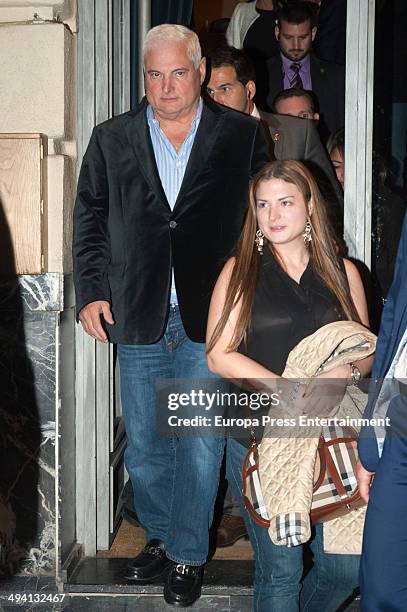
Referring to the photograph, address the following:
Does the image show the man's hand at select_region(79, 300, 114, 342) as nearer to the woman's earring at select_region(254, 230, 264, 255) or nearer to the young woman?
the young woman

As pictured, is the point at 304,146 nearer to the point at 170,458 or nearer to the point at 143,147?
the point at 143,147

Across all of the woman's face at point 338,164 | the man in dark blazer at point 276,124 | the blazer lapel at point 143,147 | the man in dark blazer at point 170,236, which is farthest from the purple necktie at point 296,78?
the blazer lapel at point 143,147

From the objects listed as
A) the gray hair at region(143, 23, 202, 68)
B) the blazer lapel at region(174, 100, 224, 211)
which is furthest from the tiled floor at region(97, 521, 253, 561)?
the gray hair at region(143, 23, 202, 68)

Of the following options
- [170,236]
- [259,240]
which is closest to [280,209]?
[259,240]

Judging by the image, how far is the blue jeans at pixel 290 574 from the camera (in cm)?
254

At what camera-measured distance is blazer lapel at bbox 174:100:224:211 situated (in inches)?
118

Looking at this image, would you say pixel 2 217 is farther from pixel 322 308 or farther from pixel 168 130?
pixel 322 308

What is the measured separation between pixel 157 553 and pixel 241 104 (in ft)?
5.70

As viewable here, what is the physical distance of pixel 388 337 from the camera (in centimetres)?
208

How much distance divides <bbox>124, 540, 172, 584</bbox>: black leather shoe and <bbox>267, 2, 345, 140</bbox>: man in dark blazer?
5.87 feet

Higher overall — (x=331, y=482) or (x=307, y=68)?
(x=307, y=68)

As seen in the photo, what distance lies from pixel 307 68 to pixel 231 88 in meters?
0.48

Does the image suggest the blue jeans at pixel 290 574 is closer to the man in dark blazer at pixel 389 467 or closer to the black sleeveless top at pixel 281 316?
the black sleeveless top at pixel 281 316

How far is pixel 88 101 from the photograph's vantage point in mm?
3211
